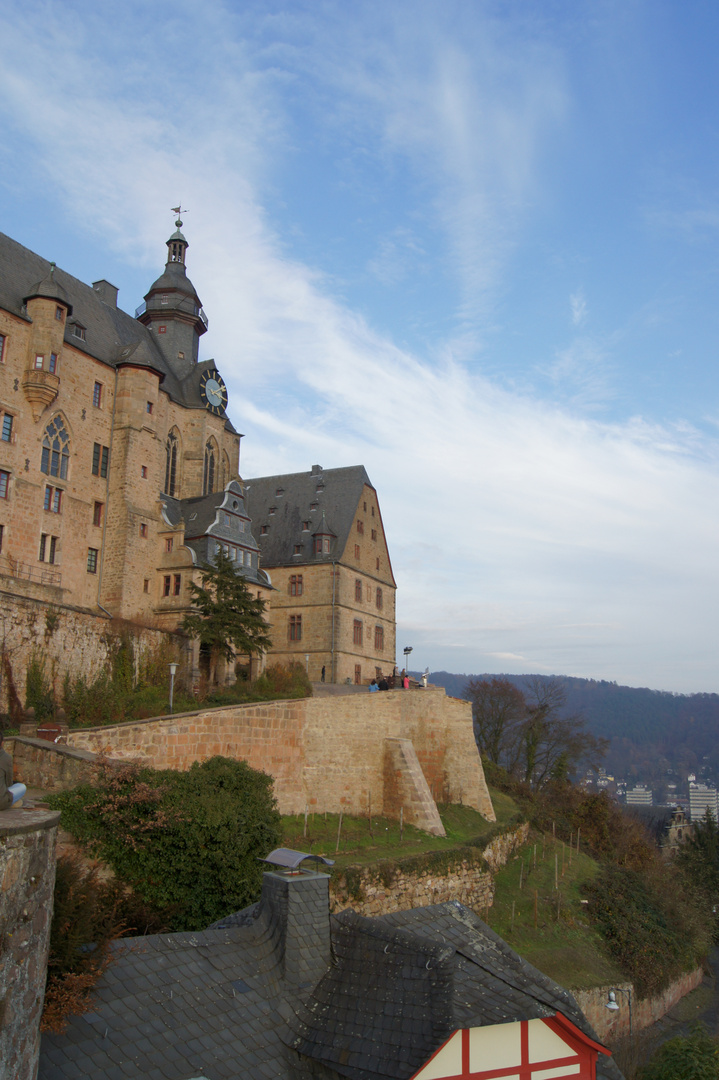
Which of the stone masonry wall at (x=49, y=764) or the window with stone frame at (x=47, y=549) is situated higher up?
the window with stone frame at (x=47, y=549)

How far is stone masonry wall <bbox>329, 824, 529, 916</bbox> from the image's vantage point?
1911 cm

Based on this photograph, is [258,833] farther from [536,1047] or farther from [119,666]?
[119,666]

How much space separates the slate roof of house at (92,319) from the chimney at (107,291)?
486mm

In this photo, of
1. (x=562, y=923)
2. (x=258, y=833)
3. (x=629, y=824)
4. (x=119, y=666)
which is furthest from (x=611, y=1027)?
(x=629, y=824)

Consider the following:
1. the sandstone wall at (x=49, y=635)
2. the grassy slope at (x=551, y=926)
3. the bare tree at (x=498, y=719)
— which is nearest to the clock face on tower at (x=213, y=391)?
the sandstone wall at (x=49, y=635)

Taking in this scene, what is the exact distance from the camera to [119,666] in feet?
88.9

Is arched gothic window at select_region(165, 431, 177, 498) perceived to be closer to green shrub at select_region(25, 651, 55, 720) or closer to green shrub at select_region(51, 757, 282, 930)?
green shrub at select_region(25, 651, 55, 720)

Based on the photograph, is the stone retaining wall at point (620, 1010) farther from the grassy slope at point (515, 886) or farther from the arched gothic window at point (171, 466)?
the arched gothic window at point (171, 466)

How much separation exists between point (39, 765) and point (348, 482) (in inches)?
1234

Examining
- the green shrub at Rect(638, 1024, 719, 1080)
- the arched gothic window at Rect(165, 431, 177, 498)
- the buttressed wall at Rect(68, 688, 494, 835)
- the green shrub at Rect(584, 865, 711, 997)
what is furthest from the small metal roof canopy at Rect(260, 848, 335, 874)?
the arched gothic window at Rect(165, 431, 177, 498)

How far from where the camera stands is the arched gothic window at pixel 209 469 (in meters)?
40.7

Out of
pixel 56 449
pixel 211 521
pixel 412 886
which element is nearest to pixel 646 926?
pixel 412 886

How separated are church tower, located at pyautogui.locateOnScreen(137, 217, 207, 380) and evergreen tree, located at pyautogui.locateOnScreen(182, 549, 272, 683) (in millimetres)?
16553

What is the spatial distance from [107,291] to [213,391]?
22.7 feet
